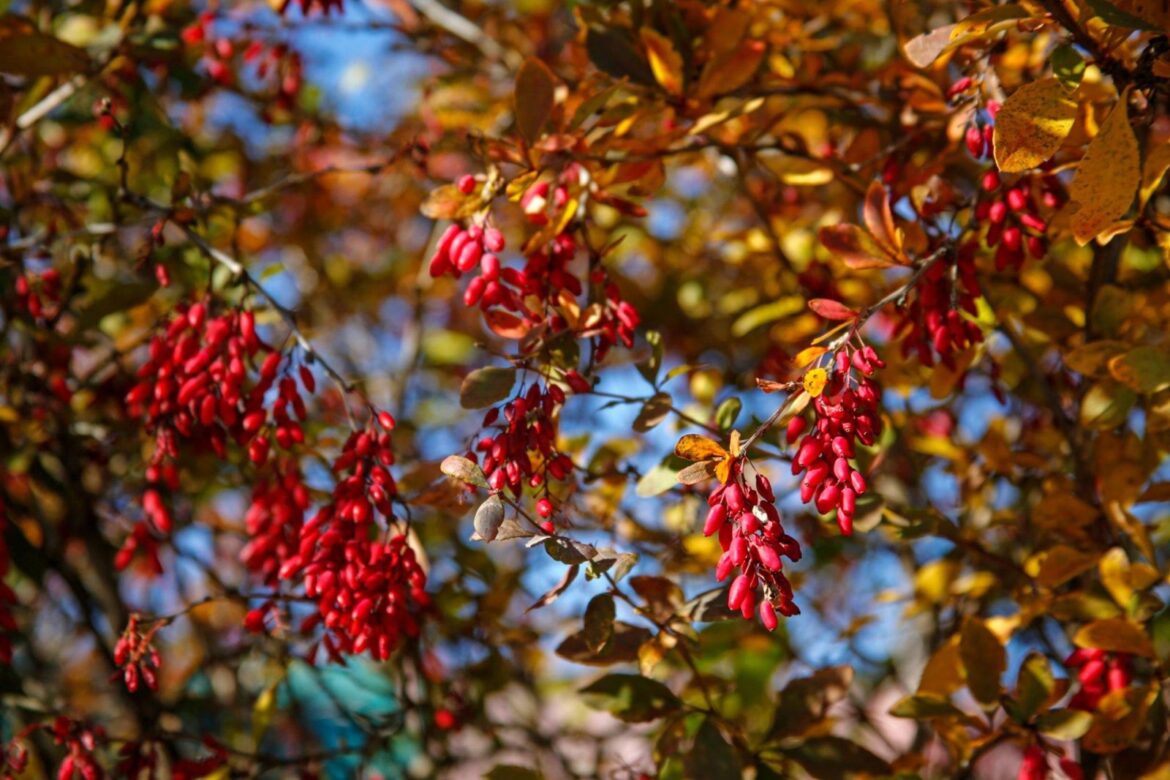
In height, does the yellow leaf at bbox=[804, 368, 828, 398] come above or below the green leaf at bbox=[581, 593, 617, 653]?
above

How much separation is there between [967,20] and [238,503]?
13.4 ft

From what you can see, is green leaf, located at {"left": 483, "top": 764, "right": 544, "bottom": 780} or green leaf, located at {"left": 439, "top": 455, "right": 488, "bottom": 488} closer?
green leaf, located at {"left": 439, "top": 455, "right": 488, "bottom": 488}

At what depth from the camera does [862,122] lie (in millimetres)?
2037

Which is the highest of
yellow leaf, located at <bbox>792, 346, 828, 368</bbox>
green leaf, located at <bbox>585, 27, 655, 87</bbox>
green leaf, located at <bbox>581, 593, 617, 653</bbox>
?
green leaf, located at <bbox>585, 27, 655, 87</bbox>

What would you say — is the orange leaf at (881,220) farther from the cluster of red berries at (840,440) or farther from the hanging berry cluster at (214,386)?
the hanging berry cluster at (214,386)

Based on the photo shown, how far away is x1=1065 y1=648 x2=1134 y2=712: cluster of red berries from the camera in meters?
1.69

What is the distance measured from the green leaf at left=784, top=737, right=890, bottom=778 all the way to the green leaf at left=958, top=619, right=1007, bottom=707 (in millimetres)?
220

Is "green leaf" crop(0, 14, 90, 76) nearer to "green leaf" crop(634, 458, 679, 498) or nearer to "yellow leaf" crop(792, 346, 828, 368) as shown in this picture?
"green leaf" crop(634, 458, 679, 498)

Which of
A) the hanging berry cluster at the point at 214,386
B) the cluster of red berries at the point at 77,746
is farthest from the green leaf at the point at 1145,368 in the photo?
the cluster of red berries at the point at 77,746

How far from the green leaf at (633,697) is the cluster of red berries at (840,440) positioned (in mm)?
610

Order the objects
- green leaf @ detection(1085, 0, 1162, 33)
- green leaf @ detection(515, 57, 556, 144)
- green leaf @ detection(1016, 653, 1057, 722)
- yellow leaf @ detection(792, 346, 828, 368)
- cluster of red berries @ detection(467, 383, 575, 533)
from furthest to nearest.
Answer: green leaf @ detection(1016, 653, 1057, 722) → green leaf @ detection(515, 57, 556, 144) → cluster of red berries @ detection(467, 383, 575, 533) → yellow leaf @ detection(792, 346, 828, 368) → green leaf @ detection(1085, 0, 1162, 33)

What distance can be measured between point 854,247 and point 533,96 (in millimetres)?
479

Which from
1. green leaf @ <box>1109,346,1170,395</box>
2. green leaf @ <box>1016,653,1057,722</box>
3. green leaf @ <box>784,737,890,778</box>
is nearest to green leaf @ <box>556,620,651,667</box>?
green leaf @ <box>784,737,890,778</box>

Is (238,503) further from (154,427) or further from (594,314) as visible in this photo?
(594,314)
